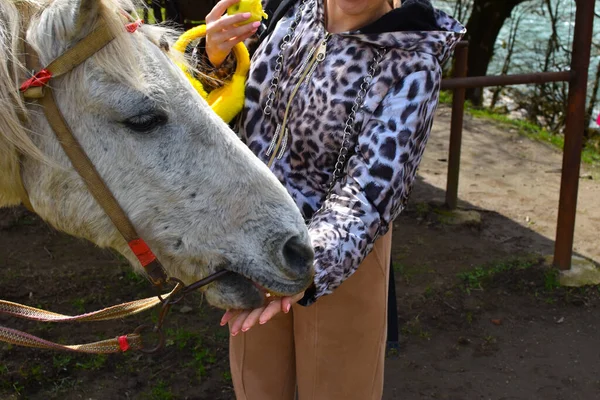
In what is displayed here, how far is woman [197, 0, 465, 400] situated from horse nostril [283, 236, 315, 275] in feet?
0.27

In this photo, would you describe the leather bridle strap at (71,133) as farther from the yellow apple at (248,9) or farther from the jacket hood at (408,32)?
the jacket hood at (408,32)

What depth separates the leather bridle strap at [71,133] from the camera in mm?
1406

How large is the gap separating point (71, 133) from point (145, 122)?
167 millimetres

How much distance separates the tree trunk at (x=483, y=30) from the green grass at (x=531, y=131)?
2.88ft

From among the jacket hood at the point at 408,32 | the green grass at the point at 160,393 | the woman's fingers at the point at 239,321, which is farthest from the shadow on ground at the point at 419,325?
the jacket hood at the point at 408,32

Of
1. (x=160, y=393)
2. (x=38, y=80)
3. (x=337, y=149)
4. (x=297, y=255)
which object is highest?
(x=38, y=80)

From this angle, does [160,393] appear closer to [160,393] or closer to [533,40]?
[160,393]

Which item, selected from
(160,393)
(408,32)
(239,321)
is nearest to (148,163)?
(239,321)

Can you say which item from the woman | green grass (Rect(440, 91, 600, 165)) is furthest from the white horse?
green grass (Rect(440, 91, 600, 165))

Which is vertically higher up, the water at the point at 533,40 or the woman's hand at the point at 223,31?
the woman's hand at the point at 223,31

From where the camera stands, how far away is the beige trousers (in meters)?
1.82

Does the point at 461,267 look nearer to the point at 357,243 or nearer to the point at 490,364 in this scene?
the point at 490,364

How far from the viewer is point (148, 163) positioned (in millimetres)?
1438

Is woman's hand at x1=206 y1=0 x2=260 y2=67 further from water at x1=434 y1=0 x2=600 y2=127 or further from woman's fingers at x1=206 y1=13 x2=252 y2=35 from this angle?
water at x1=434 y1=0 x2=600 y2=127
